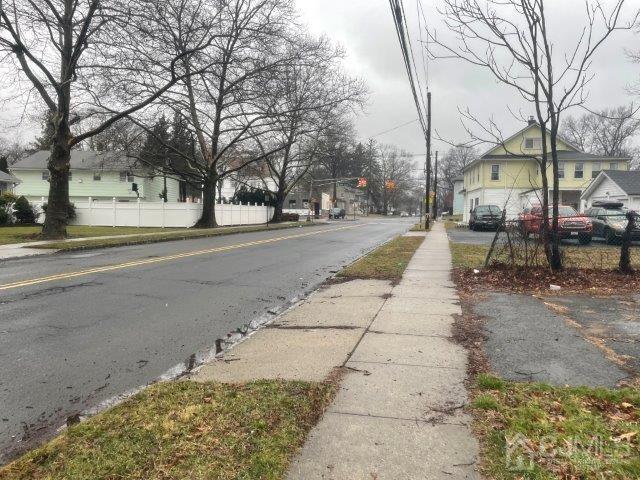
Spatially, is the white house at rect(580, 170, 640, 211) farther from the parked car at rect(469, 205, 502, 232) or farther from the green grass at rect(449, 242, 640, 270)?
the green grass at rect(449, 242, 640, 270)

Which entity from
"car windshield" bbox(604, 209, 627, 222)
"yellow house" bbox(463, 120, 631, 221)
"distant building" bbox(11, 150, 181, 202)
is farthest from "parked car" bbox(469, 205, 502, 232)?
"distant building" bbox(11, 150, 181, 202)

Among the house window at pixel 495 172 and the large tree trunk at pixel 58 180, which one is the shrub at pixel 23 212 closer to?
the large tree trunk at pixel 58 180

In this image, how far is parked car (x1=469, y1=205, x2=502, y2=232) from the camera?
32.2 metres

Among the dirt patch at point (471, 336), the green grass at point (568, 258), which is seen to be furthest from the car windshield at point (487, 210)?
the dirt patch at point (471, 336)

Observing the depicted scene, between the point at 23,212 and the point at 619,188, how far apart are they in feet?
124

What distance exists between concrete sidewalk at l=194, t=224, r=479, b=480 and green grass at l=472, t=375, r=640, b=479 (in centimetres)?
17

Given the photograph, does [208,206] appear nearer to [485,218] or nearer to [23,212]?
[23,212]

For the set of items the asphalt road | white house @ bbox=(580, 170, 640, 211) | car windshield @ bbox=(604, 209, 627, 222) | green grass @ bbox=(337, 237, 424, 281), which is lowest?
the asphalt road

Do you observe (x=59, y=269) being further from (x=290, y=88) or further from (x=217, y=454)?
(x=290, y=88)

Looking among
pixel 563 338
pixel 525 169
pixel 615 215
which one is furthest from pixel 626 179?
pixel 563 338

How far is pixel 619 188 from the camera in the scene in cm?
3047

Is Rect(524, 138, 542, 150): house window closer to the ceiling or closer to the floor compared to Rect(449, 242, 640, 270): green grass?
closer to the ceiling

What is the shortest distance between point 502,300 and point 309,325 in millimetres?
3723

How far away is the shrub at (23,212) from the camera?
32.8 meters
